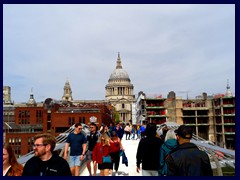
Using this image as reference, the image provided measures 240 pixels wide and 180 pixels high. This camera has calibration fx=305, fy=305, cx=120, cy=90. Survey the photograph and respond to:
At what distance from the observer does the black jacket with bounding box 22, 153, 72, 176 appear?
4105 millimetres

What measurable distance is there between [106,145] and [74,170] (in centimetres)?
99

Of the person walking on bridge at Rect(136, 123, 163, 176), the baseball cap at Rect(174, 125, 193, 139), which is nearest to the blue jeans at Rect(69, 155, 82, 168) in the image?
the person walking on bridge at Rect(136, 123, 163, 176)

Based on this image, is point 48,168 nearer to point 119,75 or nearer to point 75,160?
point 75,160

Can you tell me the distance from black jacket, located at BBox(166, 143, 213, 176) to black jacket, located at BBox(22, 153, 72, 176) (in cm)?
147

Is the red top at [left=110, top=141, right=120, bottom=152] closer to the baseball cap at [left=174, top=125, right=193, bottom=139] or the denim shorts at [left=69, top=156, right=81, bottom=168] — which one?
the denim shorts at [left=69, top=156, right=81, bottom=168]

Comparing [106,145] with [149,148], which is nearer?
[149,148]

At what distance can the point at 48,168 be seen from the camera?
13.6 ft

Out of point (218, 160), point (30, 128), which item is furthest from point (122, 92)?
point (218, 160)

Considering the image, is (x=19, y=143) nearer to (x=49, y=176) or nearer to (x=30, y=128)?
(x=30, y=128)

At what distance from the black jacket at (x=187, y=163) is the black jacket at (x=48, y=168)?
147cm

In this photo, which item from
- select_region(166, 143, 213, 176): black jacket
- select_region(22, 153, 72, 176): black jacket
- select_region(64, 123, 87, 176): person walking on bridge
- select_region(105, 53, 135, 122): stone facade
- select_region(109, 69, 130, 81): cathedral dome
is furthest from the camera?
select_region(109, 69, 130, 81): cathedral dome

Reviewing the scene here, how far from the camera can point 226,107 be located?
192ft
